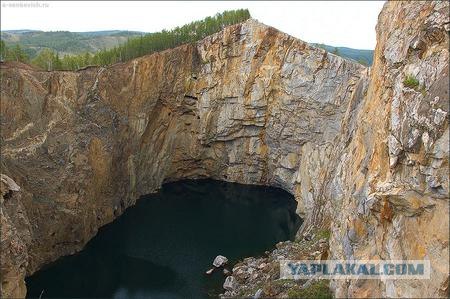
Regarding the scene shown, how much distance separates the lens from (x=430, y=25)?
2345 cm

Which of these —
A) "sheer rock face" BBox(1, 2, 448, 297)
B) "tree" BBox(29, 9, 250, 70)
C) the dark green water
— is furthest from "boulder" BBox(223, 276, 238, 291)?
"tree" BBox(29, 9, 250, 70)

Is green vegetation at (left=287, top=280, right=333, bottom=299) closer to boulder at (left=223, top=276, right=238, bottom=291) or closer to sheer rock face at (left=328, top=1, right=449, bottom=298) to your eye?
sheer rock face at (left=328, top=1, right=449, bottom=298)

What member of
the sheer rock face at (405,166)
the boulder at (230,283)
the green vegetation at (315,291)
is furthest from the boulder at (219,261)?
the sheer rock face at (405,166)

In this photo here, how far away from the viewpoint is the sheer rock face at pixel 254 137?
72.4ft

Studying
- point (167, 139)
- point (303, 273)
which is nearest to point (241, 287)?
point (303, 273)

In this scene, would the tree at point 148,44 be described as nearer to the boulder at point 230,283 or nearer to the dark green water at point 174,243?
the dark green water at point 174,243

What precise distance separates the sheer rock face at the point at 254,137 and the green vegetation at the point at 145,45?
8.99ft

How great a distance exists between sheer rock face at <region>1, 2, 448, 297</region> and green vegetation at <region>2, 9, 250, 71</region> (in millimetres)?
2739

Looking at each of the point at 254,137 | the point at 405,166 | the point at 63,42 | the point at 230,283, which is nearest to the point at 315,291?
the point at 405,166

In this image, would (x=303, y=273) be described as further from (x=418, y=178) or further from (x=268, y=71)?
(x=268, y=71)

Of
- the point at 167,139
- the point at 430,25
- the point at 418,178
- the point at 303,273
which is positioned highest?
the point at 430,25

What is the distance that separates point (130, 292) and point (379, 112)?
88.7 feet

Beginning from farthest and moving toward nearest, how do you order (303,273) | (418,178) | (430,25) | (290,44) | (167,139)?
(167,139) < (290,44) < (303,273) < (430,25) < (418,178)

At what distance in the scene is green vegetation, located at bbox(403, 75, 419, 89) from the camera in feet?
76.2
